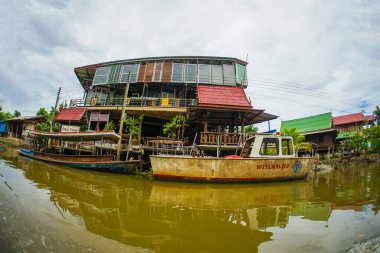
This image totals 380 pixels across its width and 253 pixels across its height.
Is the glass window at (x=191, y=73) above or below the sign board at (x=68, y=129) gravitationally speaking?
above

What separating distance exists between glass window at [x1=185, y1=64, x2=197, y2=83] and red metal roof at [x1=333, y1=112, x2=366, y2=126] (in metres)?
23.9

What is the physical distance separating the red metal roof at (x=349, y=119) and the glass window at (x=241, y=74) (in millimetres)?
19813

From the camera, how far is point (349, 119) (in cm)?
2911

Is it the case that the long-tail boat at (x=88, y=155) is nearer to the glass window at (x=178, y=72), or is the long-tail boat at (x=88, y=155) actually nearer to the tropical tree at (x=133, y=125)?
the tropical tree at (x=133, y=125)

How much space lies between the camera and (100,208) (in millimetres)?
4492

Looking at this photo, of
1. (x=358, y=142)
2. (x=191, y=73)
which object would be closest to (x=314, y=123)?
(x=358, y=142)

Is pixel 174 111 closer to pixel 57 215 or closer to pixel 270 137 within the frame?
pixel 270 137

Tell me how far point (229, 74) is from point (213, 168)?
38.4 feet

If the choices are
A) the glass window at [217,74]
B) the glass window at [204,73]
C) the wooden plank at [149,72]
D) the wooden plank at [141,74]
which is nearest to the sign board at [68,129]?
the wooden plank at [141,74]

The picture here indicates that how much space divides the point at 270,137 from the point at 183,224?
6.67m

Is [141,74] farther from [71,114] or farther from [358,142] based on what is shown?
[358,142]

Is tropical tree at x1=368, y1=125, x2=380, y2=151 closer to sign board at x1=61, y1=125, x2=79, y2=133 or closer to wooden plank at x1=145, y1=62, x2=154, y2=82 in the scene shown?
wooden plank at x1=145, y1=62, x2=154, y2=82

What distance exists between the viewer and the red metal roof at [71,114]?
18297mm

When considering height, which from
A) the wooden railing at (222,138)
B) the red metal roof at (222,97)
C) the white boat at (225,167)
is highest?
the red metal roof at (222,97)
